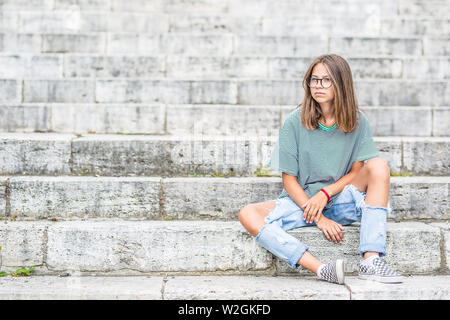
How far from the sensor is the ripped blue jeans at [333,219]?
2840 mm

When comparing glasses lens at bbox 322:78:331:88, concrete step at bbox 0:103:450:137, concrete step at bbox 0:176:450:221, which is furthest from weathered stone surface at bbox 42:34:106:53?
glasses lens at bbox 322:78:331:88

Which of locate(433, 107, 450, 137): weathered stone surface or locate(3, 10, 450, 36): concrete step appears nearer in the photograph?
locate(433, 107, 450, 137): weathered stone surface

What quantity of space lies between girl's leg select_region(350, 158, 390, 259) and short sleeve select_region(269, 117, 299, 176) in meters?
0.47

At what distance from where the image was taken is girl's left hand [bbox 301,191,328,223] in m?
2.99

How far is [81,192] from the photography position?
11.2 feet

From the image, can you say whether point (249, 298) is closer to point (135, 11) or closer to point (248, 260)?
point (248, 260)

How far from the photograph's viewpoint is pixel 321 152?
311cm

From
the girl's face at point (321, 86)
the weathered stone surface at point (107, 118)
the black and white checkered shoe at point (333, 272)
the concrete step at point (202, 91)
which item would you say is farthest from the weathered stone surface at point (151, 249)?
the concrete step at point (202, 91)

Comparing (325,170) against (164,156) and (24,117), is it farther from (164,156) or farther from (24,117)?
(24,117)

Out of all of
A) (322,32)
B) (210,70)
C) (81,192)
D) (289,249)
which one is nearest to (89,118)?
(81,192)

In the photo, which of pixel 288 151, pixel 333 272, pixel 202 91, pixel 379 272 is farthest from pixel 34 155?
pixel 379 272

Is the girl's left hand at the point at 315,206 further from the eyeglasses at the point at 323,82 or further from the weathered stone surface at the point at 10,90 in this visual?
the weathered stone surface at the point at 10,90

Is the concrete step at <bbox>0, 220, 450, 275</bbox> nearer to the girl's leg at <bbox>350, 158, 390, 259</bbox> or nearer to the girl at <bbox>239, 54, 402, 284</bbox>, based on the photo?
the girl at <bbox>239, 54, 402, 284</bbox>
